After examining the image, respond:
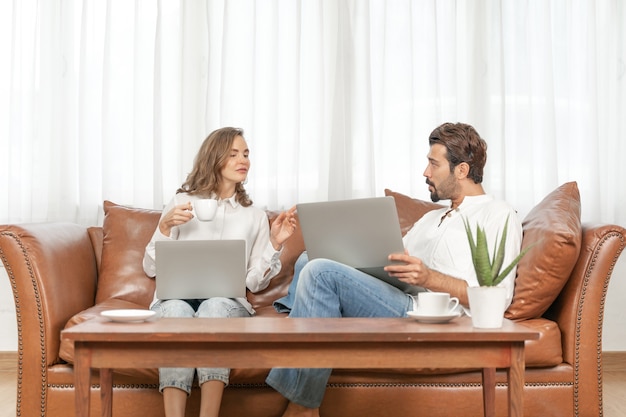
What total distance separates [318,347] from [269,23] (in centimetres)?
229

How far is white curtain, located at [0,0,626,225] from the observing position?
3615mm

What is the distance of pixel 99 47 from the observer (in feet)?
12.0

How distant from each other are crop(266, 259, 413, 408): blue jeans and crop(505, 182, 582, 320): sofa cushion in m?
0.42

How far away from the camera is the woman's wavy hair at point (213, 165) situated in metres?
2.96

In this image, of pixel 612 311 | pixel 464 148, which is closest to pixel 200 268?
pixel 464 148

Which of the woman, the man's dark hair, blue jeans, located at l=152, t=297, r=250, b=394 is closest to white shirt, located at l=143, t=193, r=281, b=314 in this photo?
the woman

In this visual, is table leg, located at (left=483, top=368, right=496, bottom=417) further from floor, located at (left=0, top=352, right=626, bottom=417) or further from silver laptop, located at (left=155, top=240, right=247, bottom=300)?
floor, located at (left=0, top=352, right=626, bottom=417)

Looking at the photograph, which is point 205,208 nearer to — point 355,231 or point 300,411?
point 355,231

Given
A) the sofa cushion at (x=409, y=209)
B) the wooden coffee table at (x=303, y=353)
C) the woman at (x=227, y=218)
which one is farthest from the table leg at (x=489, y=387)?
the sofa cushion at (x=409, y=209)

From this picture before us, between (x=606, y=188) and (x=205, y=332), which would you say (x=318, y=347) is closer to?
(x=205, y=332)

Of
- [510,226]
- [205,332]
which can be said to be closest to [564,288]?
[510,226]

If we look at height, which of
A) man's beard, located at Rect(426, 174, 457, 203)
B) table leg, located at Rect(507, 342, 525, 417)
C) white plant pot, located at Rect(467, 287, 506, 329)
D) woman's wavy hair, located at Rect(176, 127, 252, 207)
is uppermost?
woman's wavy hair, located at Rect(176, 127, 252, 207)

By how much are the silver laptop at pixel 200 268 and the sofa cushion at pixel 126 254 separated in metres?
0.55

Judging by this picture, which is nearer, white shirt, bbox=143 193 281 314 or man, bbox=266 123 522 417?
man, bbox=266 123 522 417
